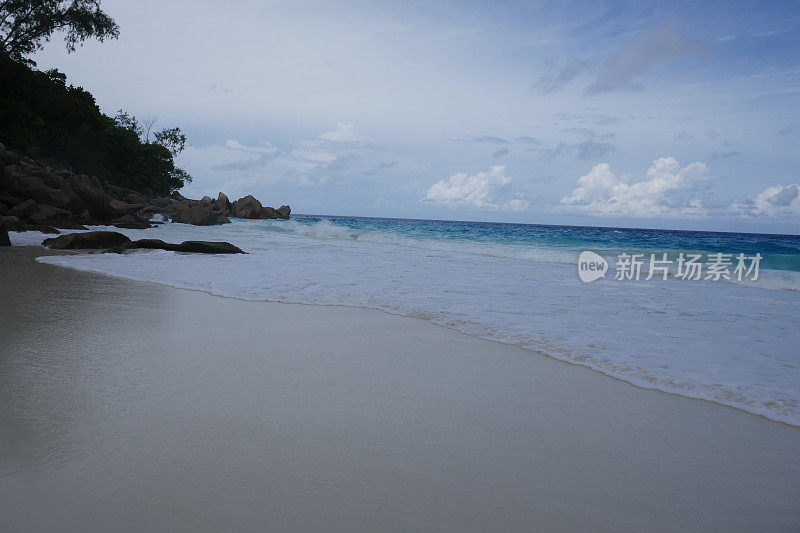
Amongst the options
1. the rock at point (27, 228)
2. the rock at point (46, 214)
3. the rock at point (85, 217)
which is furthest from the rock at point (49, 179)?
the rock at point (27, 228)

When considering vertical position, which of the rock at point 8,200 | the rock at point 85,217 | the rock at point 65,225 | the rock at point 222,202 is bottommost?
the rock at point 65,225

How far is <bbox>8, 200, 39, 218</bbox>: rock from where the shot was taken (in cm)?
1831

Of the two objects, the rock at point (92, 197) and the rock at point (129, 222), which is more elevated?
the rock at point (92, 197)

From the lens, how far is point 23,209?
60.9 ft

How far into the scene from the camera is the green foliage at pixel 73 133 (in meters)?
31.7

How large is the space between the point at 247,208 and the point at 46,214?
3808 centimetres

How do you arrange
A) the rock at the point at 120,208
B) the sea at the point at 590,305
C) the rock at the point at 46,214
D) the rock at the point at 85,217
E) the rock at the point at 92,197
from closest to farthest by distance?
the sea at the point at 590,305 → the rock at the point at 46,214 → the rock at the point at 85,217 → the rock at the point at 92,197 → the rock at the point at 120,208

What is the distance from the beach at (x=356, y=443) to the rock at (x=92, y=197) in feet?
70.6

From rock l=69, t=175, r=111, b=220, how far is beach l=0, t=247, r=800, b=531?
Result: 70.6ft

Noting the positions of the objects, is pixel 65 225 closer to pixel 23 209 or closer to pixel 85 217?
pixel 23 209

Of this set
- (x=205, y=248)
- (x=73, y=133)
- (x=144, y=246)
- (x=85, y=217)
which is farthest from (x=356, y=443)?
(x=73, y=133)

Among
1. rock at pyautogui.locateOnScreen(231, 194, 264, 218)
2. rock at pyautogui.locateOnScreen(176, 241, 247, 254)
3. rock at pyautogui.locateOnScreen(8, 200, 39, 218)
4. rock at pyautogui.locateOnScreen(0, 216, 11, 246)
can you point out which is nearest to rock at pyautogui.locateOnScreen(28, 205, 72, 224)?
rock at pyautogui.locateOnScreen(8, 200, 39, 218)

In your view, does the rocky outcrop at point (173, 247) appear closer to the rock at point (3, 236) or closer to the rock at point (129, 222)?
the rock at point (3, 236)

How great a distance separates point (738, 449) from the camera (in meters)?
2.66
